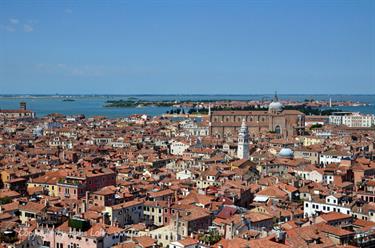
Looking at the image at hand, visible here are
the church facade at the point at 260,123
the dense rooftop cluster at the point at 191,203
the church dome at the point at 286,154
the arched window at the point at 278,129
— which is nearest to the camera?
the dense rooftop cluster at the point at 191,203

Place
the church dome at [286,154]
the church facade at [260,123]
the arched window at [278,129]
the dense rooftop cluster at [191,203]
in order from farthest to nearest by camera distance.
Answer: the arched window at [278,129]
the church facade at [260,123]
the church dome at [286,154]
the dense rooftop cluster at [191,203]

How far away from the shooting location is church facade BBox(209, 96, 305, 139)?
69.1 metres

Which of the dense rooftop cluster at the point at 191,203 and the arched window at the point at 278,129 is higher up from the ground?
the dense rooftop cluster at the point at 191,203

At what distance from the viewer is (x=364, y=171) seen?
104 feet

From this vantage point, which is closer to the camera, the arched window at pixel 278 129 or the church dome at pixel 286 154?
the church dome at pixel 286 154

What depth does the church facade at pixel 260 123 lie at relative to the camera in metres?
69.1

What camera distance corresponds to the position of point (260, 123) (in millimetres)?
72188

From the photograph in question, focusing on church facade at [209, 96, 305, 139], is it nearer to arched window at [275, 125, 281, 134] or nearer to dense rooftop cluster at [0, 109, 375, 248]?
arched window at [275, 125, 281, 134]

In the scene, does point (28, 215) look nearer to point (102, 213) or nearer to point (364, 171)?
point (102, 213)

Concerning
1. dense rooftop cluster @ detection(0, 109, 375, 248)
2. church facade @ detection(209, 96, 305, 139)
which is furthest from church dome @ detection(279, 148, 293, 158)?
church facade @ detection(209, 96, 305, 139)

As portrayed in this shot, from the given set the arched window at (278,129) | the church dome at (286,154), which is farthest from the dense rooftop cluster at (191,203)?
the arched window at (278,129)

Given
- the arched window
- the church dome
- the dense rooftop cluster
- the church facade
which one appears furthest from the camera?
the arched window

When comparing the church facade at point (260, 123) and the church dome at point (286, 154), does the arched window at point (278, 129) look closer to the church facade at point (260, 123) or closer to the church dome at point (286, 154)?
the church facade at point (260, 123)

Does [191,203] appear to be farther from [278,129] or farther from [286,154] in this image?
[278,129]
